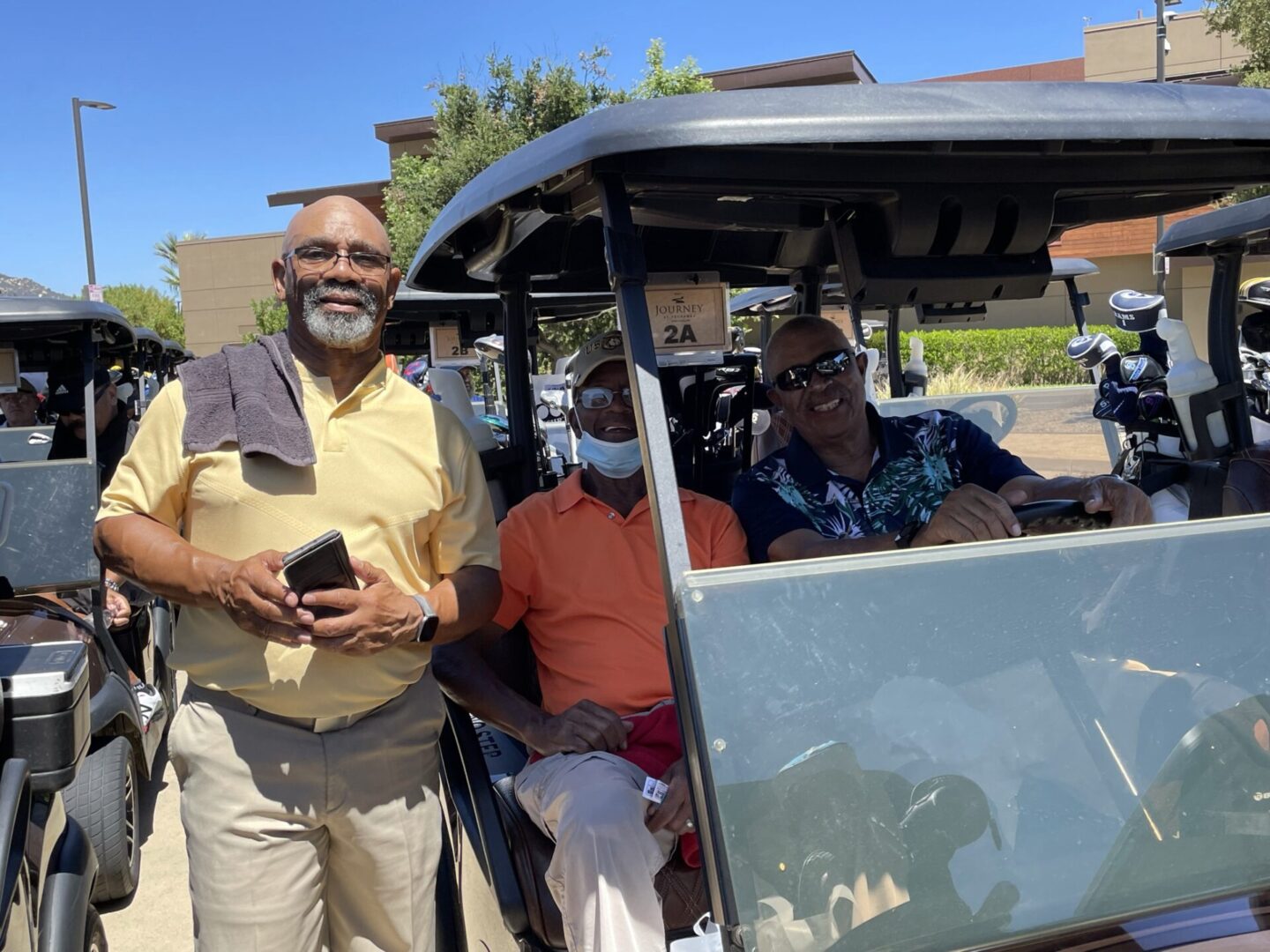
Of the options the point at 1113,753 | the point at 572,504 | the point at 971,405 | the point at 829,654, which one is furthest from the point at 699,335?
the point at 971,405

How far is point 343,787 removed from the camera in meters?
2.20

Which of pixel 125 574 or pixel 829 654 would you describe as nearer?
pixel 829 654

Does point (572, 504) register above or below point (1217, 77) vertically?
below

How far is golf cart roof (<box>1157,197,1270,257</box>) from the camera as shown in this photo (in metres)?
3.08

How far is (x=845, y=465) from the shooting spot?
3041 millimetres

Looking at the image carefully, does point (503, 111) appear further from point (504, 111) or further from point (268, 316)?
point (268, 316)

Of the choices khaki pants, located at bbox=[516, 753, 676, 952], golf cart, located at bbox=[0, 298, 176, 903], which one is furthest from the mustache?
golf cart, located at bbox=[0, 298, 176, 903]

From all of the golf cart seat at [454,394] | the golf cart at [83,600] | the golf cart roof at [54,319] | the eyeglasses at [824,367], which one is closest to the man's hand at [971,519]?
the eyeglasses at [824,367]

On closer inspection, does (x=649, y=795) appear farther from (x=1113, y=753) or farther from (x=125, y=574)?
(x=125, y=574)

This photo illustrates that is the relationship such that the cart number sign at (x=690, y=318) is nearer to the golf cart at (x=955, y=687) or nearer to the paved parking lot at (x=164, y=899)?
the golf cart at (x=955, y=687)

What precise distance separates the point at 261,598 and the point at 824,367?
1.64m

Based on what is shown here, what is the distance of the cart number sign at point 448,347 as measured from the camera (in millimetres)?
4289

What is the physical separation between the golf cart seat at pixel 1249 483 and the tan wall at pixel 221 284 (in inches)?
1375

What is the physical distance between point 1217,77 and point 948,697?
18600 mm
